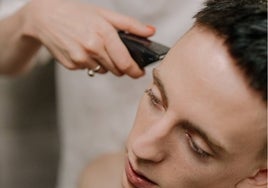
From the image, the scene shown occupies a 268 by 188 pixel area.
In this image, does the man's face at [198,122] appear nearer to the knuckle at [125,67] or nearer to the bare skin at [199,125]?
the bare skin at [199,125]

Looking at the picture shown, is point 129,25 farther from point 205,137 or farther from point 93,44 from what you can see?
point 205,137

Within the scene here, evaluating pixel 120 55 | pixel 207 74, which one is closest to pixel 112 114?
pixel 120 55

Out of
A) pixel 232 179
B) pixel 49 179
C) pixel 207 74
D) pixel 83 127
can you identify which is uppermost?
pixel 207 74

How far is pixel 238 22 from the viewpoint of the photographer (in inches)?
31.0

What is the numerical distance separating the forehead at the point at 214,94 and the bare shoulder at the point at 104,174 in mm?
415

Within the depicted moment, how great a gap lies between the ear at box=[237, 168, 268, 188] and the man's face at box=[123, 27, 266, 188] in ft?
0.05

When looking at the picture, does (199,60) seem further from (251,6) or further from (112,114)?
(112,114)

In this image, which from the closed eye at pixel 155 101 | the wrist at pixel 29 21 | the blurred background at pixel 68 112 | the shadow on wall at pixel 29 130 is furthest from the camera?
the shadow on wall at pixel 29 130

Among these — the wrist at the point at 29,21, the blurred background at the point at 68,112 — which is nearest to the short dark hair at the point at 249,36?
the blurred background at the point at 68,112

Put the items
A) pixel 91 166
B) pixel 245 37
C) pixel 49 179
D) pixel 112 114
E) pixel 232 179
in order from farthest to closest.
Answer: pixel 49 179 < pixel 112 114 < pixel 91 166 < pixel 232 179 < pixel 245 37

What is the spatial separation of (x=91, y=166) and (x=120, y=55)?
36 centimetres

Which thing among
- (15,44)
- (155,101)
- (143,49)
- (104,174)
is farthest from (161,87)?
(15,44)

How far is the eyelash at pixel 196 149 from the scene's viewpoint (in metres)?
0.83

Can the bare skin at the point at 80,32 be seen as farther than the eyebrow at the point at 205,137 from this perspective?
Yes
